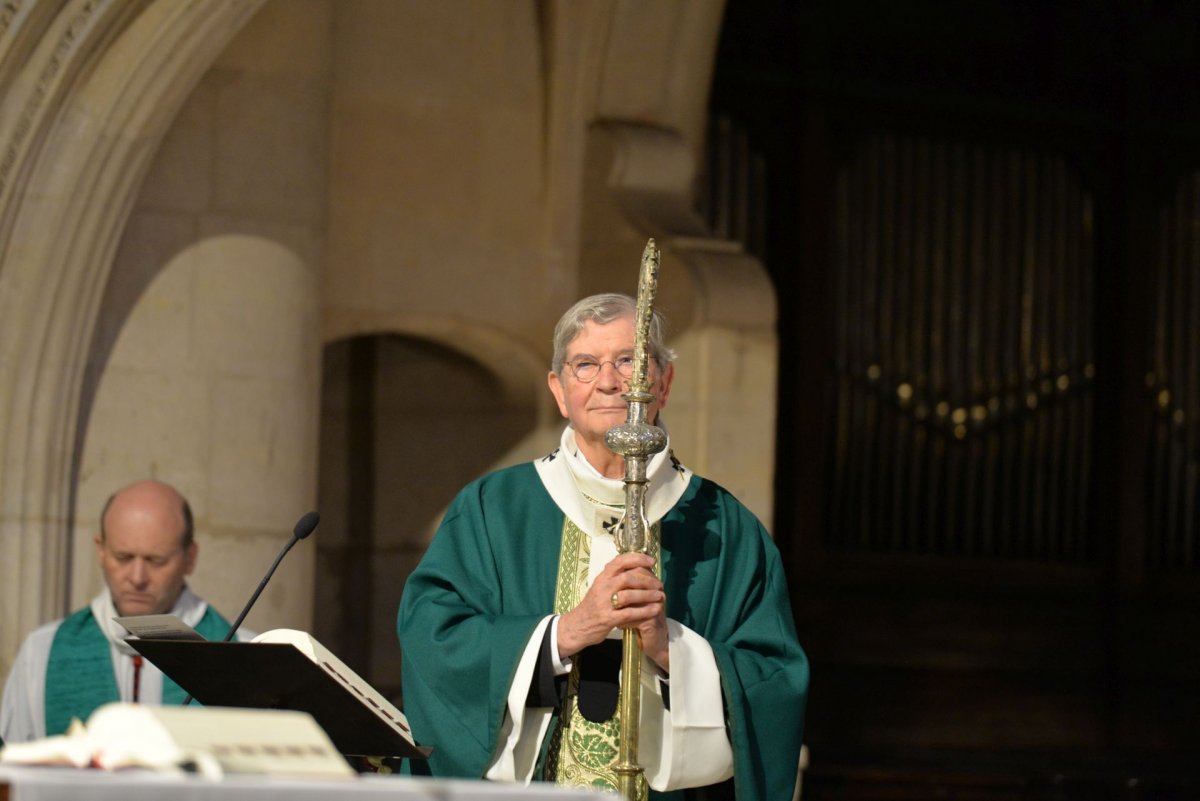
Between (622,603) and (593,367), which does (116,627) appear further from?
(622,603)

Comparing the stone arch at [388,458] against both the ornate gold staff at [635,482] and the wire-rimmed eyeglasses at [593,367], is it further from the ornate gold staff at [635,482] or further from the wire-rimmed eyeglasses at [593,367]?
the ornate gold staff at [635,482]

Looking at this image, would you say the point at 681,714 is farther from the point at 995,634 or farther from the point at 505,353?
the point at 995,634

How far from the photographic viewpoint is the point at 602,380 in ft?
12.9

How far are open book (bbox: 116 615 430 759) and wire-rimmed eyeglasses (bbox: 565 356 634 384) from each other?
0.72 metres

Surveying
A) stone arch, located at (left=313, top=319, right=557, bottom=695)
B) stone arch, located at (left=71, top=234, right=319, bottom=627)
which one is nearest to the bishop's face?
stone arch, located at (left=71, top=234, right=319, bottom=627)

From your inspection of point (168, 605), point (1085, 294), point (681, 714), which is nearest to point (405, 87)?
point (168, 605)

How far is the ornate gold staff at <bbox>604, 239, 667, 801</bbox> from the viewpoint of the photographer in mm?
3664

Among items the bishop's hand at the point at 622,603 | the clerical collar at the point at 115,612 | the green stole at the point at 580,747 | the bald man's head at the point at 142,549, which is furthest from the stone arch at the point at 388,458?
the bishop's hand at the point at 622,603

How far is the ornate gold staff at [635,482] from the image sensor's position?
3664mm

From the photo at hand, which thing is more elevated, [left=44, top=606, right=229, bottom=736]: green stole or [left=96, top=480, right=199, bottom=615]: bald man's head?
[left=96, top=480, right=199, bottom=615]: bald man's head

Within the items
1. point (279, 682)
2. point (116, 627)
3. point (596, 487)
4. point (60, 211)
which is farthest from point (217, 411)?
point (279, 682)

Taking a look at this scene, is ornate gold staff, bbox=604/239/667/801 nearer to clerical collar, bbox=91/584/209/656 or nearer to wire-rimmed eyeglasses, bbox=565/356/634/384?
wire-rimmed eyeglasses, bbox=565/356/634/384

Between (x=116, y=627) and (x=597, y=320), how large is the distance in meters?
2.32

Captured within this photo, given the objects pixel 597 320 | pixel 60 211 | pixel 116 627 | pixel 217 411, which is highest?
pixel 60 211
